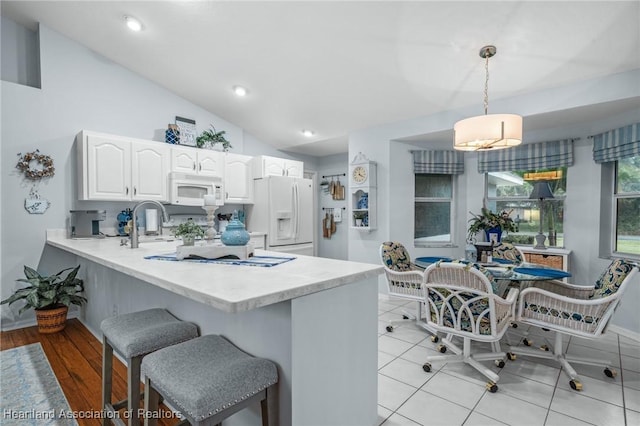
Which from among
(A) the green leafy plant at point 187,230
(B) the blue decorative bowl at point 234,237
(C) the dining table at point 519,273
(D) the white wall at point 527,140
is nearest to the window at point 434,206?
(D) the white wall at point 527,140

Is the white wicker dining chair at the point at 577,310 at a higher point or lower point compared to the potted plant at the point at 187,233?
lower

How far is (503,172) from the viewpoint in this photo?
4371 millimetres

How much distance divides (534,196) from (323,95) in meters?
2.85

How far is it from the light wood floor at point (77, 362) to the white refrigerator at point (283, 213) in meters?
2.48

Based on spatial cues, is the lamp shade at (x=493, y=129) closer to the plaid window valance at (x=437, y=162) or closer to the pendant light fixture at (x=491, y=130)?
the pendant light fixture at (x=491, y=130)

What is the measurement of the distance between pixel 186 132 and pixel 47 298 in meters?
2.52

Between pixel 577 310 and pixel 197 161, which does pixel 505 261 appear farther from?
pixel 197 161

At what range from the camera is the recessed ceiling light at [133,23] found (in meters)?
3.17

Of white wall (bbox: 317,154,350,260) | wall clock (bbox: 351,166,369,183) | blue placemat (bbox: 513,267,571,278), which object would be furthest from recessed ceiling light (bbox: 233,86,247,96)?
blue placemat (bbox: 513,267,571,278)

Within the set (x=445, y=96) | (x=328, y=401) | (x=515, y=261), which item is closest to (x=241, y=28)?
(x=445, y=96)

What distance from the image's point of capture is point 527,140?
4082mm

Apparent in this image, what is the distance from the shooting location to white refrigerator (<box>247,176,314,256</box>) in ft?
15.9

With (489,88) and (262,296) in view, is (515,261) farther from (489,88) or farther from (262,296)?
(262,296)

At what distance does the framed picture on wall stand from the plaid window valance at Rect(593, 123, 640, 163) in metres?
4.98
